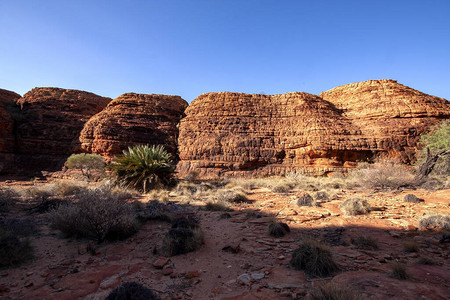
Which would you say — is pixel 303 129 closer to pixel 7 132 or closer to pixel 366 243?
pixel 366 243

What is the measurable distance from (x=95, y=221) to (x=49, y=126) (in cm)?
2559

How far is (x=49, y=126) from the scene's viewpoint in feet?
76.5

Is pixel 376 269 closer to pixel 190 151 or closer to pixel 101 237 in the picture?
pixel 101 237

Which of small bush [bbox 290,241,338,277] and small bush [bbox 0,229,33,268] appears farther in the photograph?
small bush [bbox 0,229,33,268]

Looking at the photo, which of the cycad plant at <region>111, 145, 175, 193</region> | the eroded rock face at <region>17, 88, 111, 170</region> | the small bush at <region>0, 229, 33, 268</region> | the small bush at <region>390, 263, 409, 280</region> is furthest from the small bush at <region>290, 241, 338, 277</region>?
the eroded rock face at <region>17, 88, 111, 170</region>

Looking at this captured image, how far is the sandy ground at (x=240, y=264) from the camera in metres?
2.89

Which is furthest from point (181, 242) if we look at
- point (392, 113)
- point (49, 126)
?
point (49, 126)

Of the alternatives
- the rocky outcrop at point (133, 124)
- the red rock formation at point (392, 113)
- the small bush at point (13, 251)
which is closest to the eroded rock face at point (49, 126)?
the rocky outcrop at point (133, 124)

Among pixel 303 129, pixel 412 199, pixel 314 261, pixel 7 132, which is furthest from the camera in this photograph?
pixel 303 129

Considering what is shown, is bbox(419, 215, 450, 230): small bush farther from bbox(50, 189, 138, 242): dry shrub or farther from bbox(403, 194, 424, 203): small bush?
bbox(50, 189, 138, 242): dry shrub

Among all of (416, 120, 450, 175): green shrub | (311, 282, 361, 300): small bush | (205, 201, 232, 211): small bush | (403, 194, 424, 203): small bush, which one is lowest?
(205, 201, 232, 211): small bush

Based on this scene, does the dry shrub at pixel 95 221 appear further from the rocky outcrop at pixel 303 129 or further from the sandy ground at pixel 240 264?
the rocky outcrop at pixel 303 129

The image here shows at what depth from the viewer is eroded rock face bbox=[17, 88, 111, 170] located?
22.1m

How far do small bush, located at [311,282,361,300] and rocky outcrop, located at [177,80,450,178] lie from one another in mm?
18072
